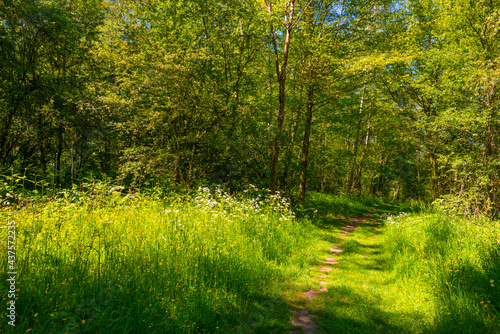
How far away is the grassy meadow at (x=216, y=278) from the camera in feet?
9.39

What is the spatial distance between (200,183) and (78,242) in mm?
6234

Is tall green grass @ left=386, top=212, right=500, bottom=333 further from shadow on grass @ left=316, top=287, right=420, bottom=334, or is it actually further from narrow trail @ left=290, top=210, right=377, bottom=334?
narrow trail @ left=290, top=210, right=377, bottom=334

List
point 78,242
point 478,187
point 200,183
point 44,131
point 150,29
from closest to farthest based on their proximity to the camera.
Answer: point 78,242 < point 478,187 < point 200,183 < point 44,131 < point 150,29

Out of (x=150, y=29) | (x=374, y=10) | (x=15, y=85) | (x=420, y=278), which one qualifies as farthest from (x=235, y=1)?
(x=420, y=278)

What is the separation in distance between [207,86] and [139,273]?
893 centimetres

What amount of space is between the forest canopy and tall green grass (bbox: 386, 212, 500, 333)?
11.1 feet

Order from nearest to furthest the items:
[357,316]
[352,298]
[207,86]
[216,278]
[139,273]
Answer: [139,273] < [357,316] < [216,278] < [352,298] < [207,86]

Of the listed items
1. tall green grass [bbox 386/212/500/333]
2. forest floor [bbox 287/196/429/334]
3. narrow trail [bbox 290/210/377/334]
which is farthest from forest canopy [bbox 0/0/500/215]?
forest floor [bbox 287/196/429/334]

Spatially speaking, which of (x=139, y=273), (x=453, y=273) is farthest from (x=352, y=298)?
(x=139, y=273)

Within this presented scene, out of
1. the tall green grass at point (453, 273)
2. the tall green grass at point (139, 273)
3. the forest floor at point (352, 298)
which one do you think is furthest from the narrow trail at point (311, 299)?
the tall green grass at point (453, 273)

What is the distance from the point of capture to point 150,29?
11.8 m

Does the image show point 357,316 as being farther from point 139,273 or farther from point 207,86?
point 207,86

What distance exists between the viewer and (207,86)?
10.9 meters

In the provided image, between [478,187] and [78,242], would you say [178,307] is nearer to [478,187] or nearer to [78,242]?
[78,242]
